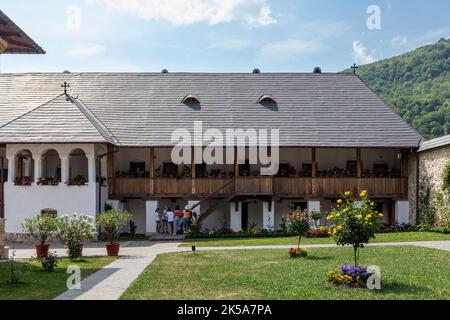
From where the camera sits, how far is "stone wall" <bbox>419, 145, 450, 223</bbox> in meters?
27.6

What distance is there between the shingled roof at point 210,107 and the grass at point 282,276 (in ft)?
39.2

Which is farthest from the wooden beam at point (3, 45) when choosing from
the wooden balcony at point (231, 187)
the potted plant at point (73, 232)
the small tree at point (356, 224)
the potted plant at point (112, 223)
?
the wooden balcony at point (231, 187)

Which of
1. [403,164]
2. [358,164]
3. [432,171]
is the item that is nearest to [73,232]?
[358,164]

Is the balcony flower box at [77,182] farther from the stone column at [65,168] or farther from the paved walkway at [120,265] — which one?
the paved walkway at [120,265]

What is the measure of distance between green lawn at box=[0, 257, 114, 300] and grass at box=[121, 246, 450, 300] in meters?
1.61

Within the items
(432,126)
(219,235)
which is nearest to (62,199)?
(219,235)

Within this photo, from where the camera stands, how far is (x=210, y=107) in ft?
109

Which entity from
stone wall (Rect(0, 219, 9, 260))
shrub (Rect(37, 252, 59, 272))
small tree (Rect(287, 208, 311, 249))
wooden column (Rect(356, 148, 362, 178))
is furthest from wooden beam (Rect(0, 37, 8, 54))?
wooden column (Rect(356, 148, 362, 178))

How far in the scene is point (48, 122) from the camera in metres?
29.0

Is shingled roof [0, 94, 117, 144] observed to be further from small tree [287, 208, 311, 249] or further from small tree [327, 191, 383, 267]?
small tree [327, 191, 383, 267]
